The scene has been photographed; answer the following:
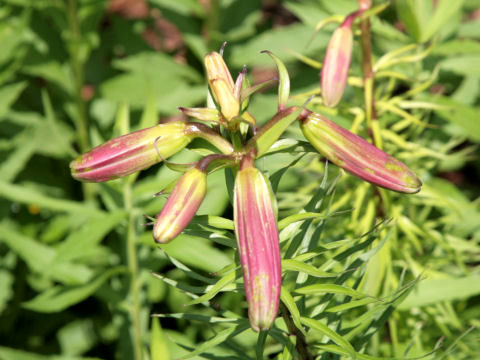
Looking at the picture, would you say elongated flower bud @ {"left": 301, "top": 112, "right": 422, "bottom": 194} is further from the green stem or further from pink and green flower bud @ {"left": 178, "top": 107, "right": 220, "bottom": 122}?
the green stem

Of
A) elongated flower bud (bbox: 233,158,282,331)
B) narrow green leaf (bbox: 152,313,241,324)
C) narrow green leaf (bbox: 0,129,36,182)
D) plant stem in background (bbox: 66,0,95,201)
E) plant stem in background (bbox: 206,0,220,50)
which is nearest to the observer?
elongated flower bud (bbox: 233,158,282,331)

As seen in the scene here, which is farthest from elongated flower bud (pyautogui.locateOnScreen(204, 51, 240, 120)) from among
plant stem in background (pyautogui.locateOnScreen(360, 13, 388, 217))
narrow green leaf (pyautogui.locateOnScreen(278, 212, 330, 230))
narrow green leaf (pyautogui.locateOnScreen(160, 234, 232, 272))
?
narrow green leaf (pyautogui.locateOnScreen(160, 234, 232, 272))

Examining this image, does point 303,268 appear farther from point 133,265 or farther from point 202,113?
point 133,265

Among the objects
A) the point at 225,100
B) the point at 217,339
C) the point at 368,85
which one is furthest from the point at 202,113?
the point at 368,85

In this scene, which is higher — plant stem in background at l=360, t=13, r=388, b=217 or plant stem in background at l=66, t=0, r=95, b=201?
plant stem in background at l=360, t=13, r=388, b=217

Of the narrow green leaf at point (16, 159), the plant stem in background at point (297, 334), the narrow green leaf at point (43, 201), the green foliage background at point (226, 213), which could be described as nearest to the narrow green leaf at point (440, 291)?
the green foliage background at point (226, 213)

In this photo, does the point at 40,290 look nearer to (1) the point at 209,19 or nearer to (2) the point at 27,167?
(2) the point at 27,167

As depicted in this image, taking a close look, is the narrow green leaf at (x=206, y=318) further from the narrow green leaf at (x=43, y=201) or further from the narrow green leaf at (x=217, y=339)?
the narrow green leaf at (x=43, y=201)
